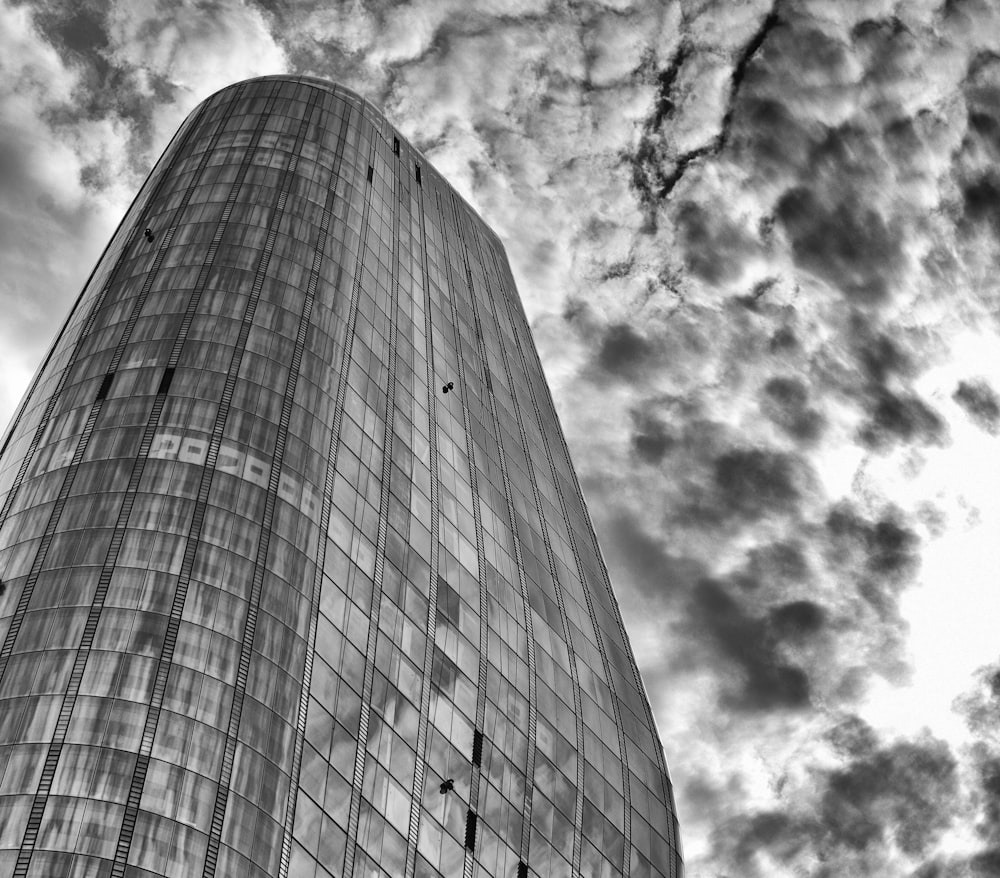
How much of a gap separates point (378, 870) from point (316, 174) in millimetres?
58500

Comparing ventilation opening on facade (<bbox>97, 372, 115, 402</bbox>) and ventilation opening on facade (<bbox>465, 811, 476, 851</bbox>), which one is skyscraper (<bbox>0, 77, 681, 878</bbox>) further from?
ventilation opening on facade (<bbox>465, 811, 476, 851</bbox>)

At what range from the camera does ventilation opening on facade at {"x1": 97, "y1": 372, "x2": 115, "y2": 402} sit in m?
68.6

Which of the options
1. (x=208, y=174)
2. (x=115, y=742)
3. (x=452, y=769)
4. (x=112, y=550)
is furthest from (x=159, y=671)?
(x=208, y=174)

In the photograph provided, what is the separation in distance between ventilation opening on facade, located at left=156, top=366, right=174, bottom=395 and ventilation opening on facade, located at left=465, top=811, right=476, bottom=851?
1257 inches

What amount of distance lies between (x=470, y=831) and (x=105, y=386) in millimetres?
35877

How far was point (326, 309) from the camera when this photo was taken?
3115 inches

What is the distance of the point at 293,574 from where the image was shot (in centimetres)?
6006

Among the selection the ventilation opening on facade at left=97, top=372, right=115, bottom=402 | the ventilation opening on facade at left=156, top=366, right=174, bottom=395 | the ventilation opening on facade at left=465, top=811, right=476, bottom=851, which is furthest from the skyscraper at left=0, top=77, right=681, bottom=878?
the ventilation opening on facade at left=156, top=366, right=174, bottom=395

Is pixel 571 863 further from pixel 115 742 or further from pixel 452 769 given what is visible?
pixel 115 742

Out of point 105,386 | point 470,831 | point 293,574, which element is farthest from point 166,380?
point 470,831

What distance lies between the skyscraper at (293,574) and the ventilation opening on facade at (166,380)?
646 millimetres

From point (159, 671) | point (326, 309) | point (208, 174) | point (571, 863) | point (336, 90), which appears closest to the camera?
point (159, 671)

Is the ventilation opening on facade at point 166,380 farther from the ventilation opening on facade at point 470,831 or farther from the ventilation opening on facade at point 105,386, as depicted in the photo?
the ventilation opening on facade at point 470,831

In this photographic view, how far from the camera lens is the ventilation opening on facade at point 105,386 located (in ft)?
225
